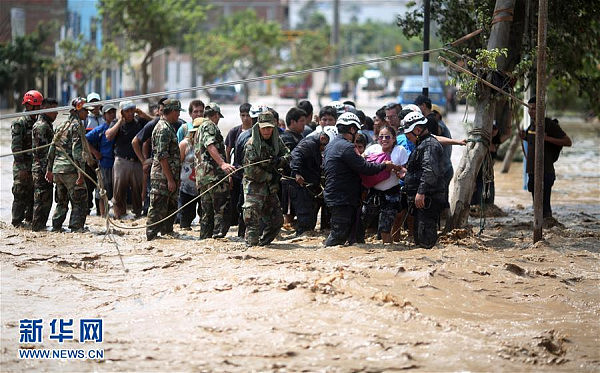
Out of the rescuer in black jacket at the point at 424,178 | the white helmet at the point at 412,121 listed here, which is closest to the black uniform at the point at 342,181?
the rescuer in black jacket at the point at 424,178

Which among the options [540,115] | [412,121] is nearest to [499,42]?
[540,115]

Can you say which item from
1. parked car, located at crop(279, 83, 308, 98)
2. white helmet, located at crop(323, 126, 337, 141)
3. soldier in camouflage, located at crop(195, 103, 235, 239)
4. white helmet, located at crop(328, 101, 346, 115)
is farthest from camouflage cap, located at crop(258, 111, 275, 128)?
parked car, located at crop(279, 83, 308, 98)

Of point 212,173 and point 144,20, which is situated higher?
point 144,20

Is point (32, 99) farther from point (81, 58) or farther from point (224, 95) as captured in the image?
point (224, 95)

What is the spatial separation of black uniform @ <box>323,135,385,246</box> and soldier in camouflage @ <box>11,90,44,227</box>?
12.8 ft

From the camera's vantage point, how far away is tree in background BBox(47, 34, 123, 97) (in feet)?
140

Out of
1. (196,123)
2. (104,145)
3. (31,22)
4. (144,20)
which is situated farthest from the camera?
(31,22)

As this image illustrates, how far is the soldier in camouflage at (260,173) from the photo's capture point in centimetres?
1066

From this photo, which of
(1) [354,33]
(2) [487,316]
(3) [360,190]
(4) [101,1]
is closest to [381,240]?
(3) [360,190]

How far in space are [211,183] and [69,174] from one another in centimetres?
186

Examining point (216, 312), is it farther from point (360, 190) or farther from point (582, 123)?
point (582, 123)

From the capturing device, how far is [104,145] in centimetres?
1392

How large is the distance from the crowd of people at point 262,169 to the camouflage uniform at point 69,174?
0.5 inches

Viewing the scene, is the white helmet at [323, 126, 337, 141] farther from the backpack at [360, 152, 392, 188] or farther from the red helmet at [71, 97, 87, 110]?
the red helmet at [71, 97, 87, 110]
